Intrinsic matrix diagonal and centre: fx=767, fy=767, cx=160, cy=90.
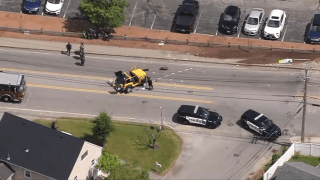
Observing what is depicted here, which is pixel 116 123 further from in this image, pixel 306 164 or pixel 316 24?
pixel 316 24

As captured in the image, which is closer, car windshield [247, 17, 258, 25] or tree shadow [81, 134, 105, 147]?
tree shadow [81, 134, 105, 147]

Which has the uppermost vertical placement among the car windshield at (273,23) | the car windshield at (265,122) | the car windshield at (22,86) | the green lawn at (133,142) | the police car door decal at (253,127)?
the car windshield at (273,23)

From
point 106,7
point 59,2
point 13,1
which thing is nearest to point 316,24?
point 106,7

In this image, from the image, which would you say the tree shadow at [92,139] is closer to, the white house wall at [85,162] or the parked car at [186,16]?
the white house wall at [85,162]

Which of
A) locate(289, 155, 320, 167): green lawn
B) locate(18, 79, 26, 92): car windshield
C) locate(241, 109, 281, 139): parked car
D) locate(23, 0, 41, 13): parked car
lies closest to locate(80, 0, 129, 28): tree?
locate(23, 0, 41, 13): parked car

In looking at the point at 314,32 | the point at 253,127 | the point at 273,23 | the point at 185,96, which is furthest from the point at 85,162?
the point at 314,32

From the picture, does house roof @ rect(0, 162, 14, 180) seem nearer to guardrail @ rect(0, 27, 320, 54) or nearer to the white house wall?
the white house wall

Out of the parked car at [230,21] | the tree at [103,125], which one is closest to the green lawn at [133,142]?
the tree at [103,125]
